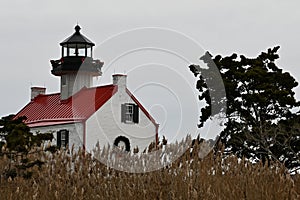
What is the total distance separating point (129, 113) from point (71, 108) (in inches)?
123

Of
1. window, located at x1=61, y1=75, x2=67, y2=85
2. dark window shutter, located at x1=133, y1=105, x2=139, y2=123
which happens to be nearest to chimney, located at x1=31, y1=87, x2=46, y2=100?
window, located at x1=61, y1=75, x2=67, y2=85

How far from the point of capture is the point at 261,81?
27.1 m

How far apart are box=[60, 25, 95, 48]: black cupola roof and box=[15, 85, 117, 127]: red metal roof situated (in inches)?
96.0

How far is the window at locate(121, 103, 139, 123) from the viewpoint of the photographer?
3478cm

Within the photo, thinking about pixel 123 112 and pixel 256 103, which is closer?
pixel 256 103

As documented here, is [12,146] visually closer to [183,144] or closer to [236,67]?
[183,144]

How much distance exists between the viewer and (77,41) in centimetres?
3556

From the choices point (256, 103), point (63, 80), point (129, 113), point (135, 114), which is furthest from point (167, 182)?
point (63, 80)

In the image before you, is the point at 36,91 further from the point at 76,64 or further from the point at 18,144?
the point at 18,144

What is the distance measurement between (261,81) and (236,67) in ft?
5.62

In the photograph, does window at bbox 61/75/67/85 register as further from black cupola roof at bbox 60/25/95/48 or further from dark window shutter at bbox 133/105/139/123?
dark window shutter at bbox 133/105/139/123

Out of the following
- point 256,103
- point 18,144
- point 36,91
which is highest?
point 36,91

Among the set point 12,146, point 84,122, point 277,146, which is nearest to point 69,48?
point 84,122

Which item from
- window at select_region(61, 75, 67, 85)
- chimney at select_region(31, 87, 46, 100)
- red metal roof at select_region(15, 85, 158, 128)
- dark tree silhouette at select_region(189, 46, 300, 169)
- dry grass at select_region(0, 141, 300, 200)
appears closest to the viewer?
dry grass at select_region(0, 141, 300, 200)
